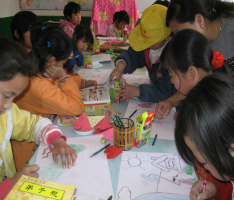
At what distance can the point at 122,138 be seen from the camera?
89 centimetres

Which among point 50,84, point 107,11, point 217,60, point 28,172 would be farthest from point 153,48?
point 107,11

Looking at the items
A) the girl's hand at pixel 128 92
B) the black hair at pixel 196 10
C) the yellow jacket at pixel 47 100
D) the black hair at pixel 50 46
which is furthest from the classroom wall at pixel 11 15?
the black hair at pixel 196 10

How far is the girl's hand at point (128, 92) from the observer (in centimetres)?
134

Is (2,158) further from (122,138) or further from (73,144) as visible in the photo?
(122,138)

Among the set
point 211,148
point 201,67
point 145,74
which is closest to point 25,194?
point 211,148

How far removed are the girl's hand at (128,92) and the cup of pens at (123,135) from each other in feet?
1.44

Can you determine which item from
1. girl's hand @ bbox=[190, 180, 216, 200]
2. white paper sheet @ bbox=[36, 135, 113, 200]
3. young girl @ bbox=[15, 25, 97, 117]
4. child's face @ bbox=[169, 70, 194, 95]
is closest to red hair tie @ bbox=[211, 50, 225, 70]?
child's face @ bbox=[169, 70, 194, 95]

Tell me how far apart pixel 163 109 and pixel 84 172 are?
24.3 inches

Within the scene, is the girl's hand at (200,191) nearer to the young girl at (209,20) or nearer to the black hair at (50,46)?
the young girl at (209,20)

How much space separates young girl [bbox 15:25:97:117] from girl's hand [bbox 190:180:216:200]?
0.71 m

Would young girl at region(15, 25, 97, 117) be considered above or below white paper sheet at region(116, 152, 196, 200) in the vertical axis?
above

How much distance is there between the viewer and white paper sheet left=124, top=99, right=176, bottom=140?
1.04 meters

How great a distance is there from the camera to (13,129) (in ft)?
3.32

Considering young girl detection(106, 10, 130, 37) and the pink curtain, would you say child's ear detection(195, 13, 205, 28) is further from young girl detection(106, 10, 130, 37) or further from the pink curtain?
the pink curtain
